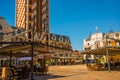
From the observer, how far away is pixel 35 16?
73.9 metres

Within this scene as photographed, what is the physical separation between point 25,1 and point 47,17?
9677mm

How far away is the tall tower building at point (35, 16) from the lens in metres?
74.3

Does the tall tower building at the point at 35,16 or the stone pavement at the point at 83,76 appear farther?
the tall tower building at the point at 35,16

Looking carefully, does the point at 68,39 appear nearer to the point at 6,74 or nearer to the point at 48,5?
the point at 48,5

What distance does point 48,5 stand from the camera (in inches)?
3214

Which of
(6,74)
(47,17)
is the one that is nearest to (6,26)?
(47,17)

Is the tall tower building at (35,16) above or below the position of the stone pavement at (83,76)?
above

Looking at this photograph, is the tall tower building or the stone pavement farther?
the tall tower building

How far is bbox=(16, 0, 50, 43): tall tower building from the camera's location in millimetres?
74319

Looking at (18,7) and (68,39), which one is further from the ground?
(18,7)

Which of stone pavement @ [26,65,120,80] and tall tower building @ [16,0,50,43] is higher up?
tall tower building @ [16,0,50,43]

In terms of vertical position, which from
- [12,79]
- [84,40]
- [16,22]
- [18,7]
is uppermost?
[18,7]

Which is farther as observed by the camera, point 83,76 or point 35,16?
point 35,16

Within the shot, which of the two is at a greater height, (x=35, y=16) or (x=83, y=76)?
(x=35, y=16)
